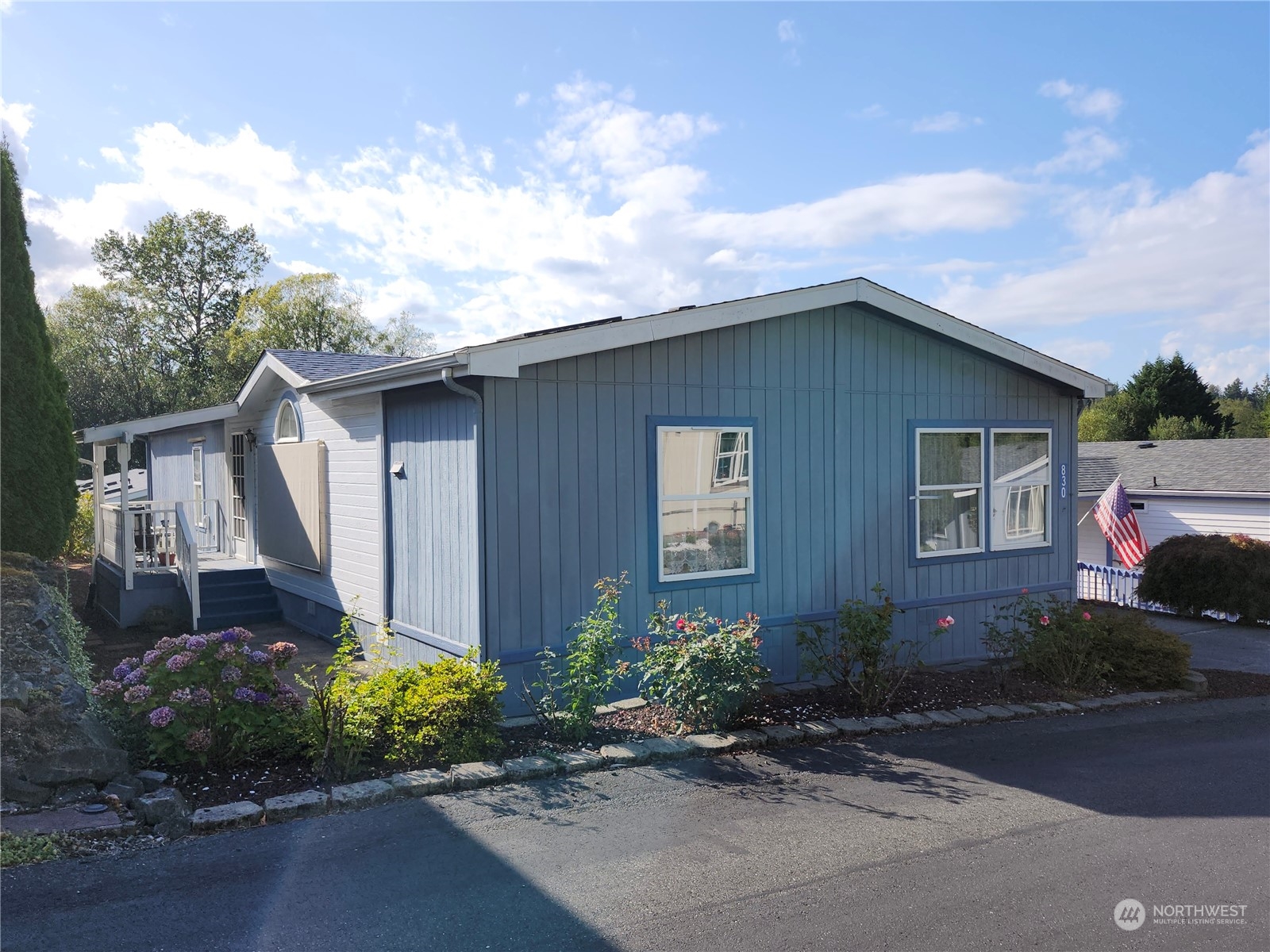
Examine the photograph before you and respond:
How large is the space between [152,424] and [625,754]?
855 centimetres

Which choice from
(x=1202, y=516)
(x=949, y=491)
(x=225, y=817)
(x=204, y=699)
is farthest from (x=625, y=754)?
(x=1202, y=516)

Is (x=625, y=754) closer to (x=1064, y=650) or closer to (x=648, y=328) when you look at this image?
(x=648, y=328)

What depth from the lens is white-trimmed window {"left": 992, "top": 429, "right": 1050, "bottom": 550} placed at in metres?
9.45

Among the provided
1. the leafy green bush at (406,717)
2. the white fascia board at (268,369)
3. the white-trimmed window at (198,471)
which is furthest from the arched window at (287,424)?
the leafy green bush at (406,717)

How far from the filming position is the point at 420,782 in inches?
204

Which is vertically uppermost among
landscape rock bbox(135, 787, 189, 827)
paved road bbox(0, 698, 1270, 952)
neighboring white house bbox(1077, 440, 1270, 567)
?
neighboring white house bbox(1077, 440, 1270, 567)

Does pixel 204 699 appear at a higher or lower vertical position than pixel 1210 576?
higher

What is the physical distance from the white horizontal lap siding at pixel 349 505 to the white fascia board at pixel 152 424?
1.97 meters

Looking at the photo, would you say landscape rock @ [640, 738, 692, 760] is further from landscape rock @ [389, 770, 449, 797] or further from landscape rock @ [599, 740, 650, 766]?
landscape rock @ [389, 770, 449, 797]

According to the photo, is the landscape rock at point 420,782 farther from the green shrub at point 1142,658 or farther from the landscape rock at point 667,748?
the green shrub at point 1142,658

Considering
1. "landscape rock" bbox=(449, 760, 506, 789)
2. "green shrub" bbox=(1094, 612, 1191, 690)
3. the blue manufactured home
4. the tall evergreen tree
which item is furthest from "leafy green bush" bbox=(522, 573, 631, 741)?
the tall evergreen tree

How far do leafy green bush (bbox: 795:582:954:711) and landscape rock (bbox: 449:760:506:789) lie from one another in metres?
3.04

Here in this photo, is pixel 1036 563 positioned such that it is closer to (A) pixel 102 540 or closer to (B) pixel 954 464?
(B) pixel 954 464

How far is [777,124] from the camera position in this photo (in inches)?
361
